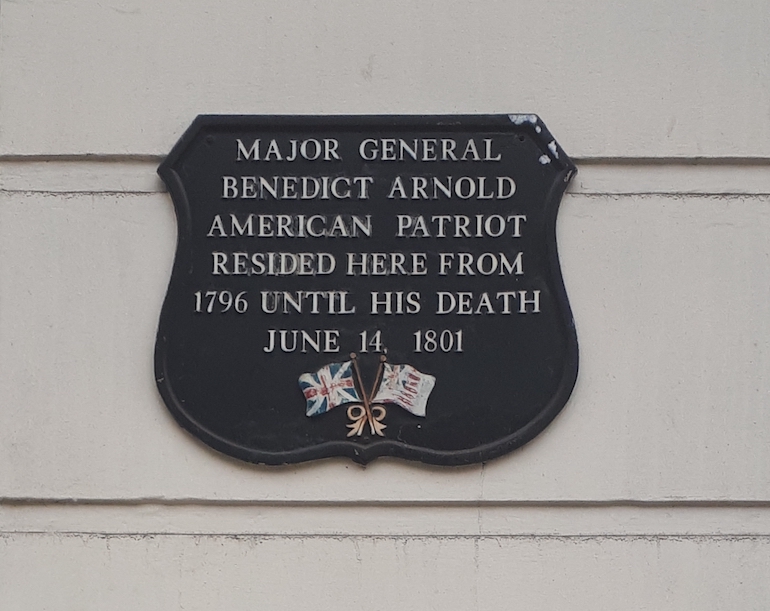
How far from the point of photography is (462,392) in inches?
106

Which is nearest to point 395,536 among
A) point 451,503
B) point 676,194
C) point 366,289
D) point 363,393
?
point 451,503

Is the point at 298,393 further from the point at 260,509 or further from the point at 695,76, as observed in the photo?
the point at 695,76

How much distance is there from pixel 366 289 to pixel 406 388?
0.27 metres

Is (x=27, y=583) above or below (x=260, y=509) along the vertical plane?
below

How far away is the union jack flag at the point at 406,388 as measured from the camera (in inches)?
105

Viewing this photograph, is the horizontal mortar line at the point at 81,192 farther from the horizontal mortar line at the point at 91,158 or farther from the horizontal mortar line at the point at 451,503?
the horizontal mortar line at the point at 451,503

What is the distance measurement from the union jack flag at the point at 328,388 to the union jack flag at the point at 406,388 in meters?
0.07

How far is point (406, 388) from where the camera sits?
2680 mm

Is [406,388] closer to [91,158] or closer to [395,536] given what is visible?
[395,536]

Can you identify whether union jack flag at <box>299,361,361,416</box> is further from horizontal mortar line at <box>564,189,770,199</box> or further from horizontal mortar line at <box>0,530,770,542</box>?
horizontal mortar line at <box>564,189,770,199</box>

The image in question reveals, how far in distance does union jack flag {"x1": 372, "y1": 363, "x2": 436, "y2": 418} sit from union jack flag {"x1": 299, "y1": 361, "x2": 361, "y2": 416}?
2.8 inches

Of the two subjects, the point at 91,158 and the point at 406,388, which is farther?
the point at 91,158

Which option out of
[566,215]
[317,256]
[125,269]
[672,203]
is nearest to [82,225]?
[125,269]

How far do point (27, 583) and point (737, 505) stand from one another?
1789mm
